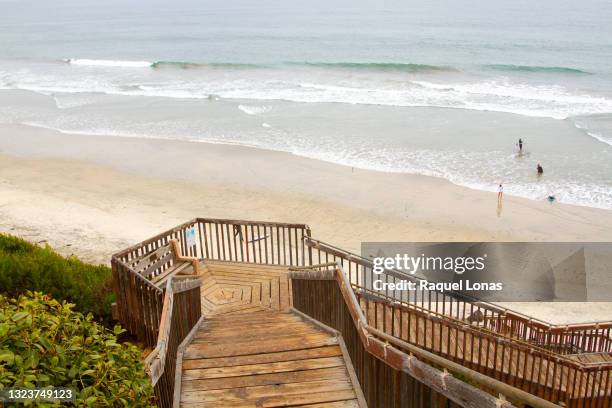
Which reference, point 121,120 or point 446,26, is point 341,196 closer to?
point 121,120

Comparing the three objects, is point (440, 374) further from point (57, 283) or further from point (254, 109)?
→ point (254, 109)

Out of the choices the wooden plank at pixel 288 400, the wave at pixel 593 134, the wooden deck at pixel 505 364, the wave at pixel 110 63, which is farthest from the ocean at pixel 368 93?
the wooden plank at pixel 288 400

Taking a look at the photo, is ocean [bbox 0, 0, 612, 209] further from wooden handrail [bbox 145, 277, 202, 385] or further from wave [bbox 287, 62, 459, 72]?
wooden handrail [bbox 145, 277, 202, 385]

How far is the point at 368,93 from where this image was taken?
49.7 metres

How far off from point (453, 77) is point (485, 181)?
32.9 meters

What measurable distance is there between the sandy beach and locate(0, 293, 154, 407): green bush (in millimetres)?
14195

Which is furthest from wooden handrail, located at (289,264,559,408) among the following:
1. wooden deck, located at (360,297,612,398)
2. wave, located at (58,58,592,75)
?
wave, located at (58,58,592,75)

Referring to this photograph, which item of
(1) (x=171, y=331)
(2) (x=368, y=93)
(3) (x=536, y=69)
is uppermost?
(3) (x=536, y=69)

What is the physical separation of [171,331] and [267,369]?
4.13ft

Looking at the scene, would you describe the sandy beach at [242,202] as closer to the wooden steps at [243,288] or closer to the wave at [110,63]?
the wooden steps at [243,288]

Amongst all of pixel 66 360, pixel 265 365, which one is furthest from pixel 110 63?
pixel 66 360

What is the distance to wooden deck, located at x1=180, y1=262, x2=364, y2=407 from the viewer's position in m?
6.48

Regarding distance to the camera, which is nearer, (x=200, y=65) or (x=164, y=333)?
(x=164, y=333)

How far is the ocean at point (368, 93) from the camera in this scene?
3019 centimetres
